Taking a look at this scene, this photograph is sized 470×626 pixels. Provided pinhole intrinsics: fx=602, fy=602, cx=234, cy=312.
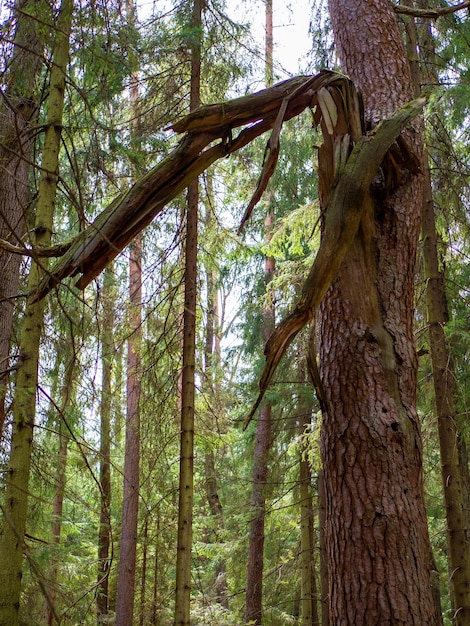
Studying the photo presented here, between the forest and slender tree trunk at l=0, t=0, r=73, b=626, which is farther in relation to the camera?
the forest

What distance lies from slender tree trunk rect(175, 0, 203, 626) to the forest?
1.1 inches

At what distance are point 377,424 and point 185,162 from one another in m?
1.75

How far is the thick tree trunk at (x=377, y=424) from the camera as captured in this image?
308 cm

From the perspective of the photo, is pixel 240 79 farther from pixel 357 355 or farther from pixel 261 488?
pixel 261 488

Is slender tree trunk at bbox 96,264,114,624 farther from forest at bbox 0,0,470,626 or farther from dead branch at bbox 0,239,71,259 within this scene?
dead branch at bbox 0,239,71,259

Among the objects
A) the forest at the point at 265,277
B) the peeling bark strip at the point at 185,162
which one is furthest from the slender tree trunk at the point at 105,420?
the peeling bark strip at the point at 185,162

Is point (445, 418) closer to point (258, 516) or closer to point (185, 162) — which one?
point (185, 162)

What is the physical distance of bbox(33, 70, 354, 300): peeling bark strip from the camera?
279cm

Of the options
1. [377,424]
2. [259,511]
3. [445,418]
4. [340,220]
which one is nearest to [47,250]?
[340,220]

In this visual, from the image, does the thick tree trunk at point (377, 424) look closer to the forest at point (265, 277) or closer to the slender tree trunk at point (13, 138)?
the forest at point (265, 277)

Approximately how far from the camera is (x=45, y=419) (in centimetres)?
701

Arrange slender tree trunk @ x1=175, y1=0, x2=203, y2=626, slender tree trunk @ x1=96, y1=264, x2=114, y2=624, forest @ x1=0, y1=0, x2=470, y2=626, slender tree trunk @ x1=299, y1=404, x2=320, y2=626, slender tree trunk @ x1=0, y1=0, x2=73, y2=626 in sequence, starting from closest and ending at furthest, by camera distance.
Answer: slender tree trunk @ x1=0, y1=0, x2=73, y2=626 < forest @ x1=0, y1=0, x2=470, y2=626 < slender tree trunk @ x1=175, y1=0, x2=203, y2=626 < slender tree trunk @ x1=96, y1=264, x2=114, y2=624 < slender tree trunk @ x1=299, y1=404, x2=320, y2=626

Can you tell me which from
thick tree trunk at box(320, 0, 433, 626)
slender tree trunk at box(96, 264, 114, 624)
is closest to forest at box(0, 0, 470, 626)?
thick tree trunk at box(320, 0, 433, 626)

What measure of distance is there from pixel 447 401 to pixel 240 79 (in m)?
5.05
